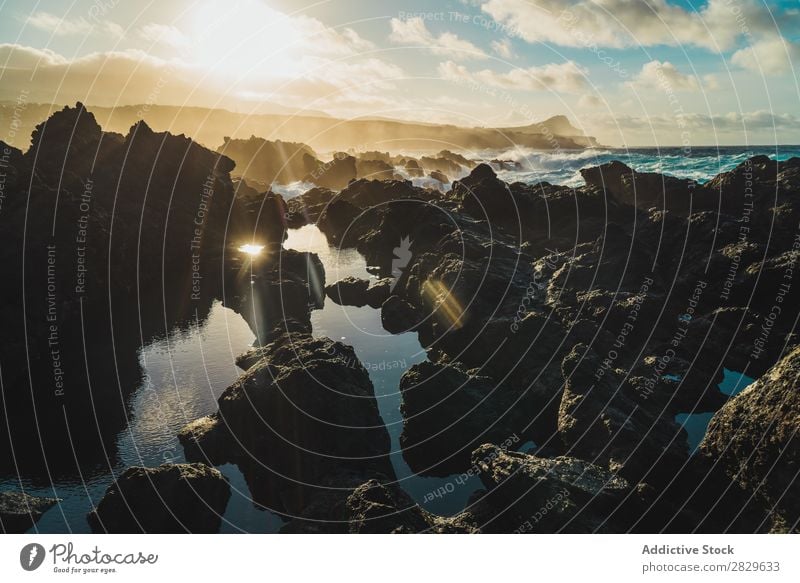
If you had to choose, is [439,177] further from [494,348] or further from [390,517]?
[390,517]

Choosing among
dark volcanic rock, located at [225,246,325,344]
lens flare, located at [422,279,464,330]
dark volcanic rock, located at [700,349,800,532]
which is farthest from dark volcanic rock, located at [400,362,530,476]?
dark volcanic rock, located at [225,246,325,344]

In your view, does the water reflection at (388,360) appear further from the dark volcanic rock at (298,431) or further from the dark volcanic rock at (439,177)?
the dark volcanic rock at (439,177)

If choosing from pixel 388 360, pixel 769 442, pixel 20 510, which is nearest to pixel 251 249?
pixel 388 360

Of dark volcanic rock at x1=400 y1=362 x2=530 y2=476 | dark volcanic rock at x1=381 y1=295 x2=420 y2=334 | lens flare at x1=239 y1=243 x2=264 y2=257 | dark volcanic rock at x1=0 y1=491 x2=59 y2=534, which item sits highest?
lens flare at x1=239 y1=243 x2=264 y2=257

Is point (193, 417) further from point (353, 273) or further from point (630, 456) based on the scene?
point (353, 273)

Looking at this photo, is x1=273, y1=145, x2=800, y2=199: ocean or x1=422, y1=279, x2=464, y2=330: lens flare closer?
x1=422, y1=279, x2=464, y2=330: lens flare

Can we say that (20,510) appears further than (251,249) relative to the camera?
No

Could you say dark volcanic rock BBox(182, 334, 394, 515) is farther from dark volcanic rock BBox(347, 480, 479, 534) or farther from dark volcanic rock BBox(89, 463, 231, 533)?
dark volcanic rock BBox(347, 480, 479, 534)
